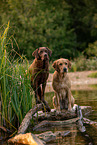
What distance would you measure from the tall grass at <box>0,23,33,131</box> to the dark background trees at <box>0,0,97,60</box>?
20.9m

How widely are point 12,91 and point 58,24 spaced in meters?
27.1

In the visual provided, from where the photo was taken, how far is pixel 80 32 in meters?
34.4

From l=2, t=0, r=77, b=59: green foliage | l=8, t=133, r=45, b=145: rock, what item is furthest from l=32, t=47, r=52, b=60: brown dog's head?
l=2, t=0, r=77, b=59: green foliage

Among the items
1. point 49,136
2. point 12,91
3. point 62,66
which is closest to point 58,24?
point 62,66

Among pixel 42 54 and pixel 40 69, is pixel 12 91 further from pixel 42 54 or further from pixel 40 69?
pixel 42 54

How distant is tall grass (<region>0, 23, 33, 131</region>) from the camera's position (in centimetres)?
496

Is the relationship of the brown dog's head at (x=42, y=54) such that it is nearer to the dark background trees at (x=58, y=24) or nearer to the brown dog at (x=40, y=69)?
the brown dog at (x=40, y=69)

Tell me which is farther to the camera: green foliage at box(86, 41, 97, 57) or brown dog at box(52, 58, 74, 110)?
green foliage at box(86, 41, 97, 57)

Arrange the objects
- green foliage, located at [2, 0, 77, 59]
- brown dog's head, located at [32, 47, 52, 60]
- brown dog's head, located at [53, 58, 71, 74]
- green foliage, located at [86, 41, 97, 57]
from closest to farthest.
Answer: brown dog's head, located at [32, 47, 52, 60] → brown dog's head, located at [53, 58, 71, 74] → green foliage, located at [86, 41, 97, 57] → green foliage, located at [2, 0, 77, 59]

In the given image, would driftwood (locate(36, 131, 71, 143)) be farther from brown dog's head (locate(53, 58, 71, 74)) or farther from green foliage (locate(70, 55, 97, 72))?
green foliage (locate(70, 55, 97, 72))

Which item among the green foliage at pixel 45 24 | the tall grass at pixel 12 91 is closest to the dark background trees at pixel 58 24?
the green foliage at pixel 45 24

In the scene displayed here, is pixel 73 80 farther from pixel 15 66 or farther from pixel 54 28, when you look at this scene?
pixel 54 28

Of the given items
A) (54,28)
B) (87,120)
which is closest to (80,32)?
(54,28)

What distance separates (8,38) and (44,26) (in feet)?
78.6
